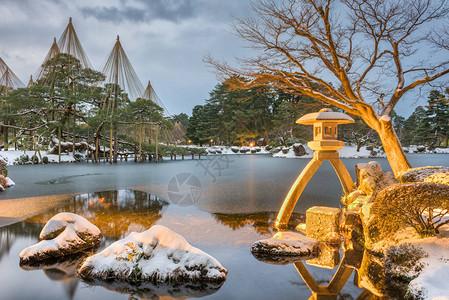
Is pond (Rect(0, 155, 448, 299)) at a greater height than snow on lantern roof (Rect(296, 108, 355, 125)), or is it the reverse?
snow on lantern roof (Rect(296, 108, 355, 125))

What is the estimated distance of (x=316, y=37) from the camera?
664cm

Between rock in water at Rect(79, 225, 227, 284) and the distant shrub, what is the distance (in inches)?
92.9

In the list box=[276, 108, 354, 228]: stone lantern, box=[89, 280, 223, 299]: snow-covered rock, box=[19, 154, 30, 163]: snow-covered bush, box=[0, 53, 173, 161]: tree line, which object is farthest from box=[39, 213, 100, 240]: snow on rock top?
box=[19, 154, 30, 163]: snow-covered bush

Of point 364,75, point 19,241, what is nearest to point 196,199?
point 19,241

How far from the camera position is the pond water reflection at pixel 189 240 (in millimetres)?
2771

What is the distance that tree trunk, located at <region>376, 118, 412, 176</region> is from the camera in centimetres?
581

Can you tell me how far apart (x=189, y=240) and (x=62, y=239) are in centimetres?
203

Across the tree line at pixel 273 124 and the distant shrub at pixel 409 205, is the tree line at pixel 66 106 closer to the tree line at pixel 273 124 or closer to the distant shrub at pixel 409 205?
the tree line at pixel 273 124

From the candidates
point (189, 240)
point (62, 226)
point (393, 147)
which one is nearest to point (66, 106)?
point (62, 226)

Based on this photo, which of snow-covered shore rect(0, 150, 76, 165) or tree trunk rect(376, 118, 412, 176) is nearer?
tree trunk rect(376, 118, 412, 176)

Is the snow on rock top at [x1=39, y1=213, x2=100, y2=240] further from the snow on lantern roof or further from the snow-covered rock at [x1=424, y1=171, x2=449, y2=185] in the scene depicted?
the snow-covered rock at [x1=424, y1=171, x2=449, y2=185]

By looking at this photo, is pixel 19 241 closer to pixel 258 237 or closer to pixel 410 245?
pixel 258 237

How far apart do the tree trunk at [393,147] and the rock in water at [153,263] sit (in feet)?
17.5

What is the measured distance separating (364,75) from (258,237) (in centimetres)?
597
